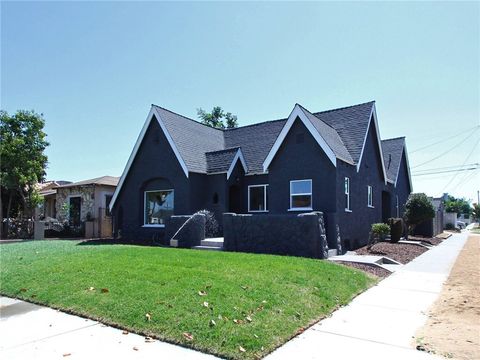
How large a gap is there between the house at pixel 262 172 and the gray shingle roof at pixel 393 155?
4.34 m

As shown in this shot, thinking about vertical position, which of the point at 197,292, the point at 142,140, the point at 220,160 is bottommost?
the point at 197,292

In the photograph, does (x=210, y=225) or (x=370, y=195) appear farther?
(x=370, y=195)

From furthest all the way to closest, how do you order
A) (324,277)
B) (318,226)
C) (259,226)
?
(259,226), (318,226), (324,277)

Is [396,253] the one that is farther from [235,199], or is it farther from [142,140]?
[142,140]

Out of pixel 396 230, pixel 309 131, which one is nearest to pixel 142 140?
pixel 309 131

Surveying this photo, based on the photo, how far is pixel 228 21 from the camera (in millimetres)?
13930

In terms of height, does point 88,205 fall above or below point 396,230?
above

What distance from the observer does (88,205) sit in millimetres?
26531

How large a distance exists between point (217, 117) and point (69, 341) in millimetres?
40936

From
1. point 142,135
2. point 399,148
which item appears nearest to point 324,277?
point 142,135

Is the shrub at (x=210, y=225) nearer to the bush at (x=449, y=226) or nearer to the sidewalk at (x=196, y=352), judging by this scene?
the sidewalk at (x=196, y=352)

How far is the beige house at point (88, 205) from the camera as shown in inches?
1011

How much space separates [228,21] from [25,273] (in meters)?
10.8

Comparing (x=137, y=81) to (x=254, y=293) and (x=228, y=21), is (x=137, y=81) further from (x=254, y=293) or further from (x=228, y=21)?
(x=254, y=293)
